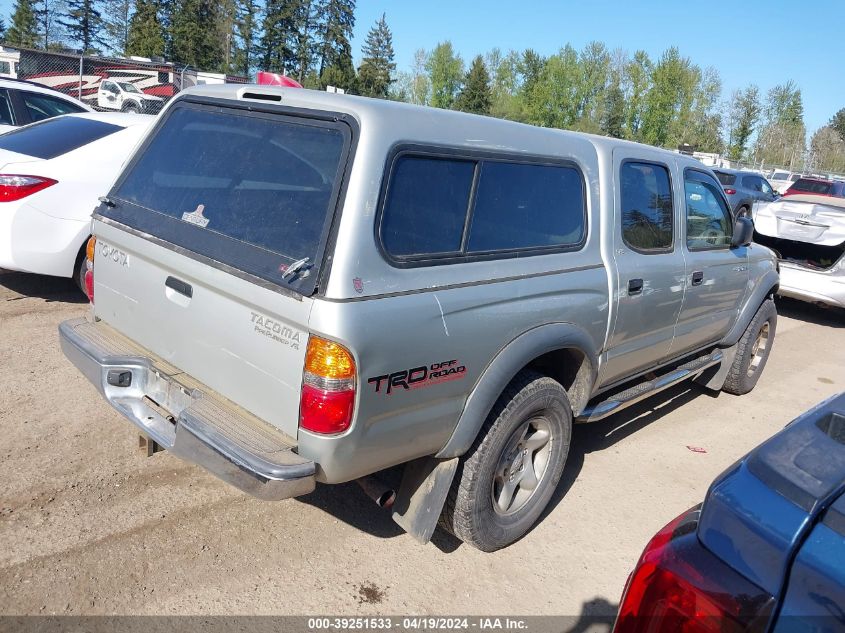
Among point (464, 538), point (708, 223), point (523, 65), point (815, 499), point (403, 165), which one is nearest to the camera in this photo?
point (815, 499)

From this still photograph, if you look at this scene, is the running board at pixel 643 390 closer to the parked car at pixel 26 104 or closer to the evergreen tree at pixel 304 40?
the parked car at pixel 26 104

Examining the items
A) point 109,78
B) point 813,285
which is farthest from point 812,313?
point 109,78

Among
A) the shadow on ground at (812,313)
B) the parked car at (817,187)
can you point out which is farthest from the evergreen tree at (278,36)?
the shadow on ground at (812,313)

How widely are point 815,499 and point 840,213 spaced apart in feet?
28.8

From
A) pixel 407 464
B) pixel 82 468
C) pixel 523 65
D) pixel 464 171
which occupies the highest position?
pixel 523 65

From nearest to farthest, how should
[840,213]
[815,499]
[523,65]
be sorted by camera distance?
1. [815,499]
2. [840,213]
3. [523,65]

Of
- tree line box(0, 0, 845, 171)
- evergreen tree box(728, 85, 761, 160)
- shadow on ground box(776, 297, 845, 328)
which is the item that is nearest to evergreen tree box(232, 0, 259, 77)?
tree line box(0, 0, 845, 171)

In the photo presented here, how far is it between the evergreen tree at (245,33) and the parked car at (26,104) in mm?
70592

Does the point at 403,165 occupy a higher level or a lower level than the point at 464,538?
higher

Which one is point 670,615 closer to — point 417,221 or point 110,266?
point 417,221

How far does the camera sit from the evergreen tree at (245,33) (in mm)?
74188

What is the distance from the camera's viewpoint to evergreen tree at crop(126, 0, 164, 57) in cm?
6606

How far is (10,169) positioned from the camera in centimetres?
548

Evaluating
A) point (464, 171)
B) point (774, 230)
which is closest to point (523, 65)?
point (774, 230)
